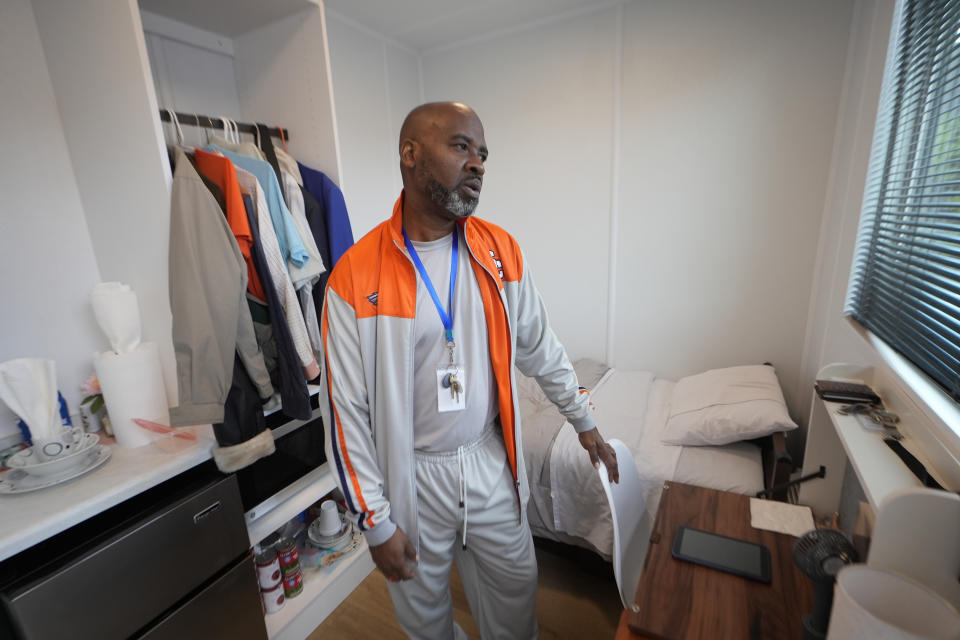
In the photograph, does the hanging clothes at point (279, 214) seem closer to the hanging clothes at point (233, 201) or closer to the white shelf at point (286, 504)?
the hanging clothes at point (233, 201)

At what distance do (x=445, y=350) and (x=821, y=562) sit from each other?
2.76ft

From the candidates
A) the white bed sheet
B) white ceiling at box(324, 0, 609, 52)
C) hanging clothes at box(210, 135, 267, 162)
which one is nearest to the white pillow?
the white bed sheet

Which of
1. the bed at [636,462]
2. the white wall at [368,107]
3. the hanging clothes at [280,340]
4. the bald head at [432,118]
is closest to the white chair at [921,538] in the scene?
the bed at [636,462]

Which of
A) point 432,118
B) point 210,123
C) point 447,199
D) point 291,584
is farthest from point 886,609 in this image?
point 210,123

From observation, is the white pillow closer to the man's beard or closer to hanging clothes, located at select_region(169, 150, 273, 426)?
the man's beard

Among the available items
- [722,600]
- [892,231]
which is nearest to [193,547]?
[722,600]

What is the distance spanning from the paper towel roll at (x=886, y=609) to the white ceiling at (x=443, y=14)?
2.77 meters

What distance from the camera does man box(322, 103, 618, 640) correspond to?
3.35 ft

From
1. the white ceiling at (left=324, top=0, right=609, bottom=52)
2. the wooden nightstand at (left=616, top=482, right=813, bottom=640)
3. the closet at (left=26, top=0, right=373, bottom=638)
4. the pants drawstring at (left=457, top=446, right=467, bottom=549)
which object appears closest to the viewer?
the wooden nightstand at (left=616, top=482, right=813, bottom=640)

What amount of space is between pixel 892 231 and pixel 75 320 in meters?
2.73

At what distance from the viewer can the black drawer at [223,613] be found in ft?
3.89

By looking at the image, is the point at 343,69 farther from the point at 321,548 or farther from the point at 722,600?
the point at 722,600

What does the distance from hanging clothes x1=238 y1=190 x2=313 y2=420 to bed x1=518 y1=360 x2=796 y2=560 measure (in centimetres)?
102

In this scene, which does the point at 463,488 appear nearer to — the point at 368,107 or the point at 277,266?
the point at 277,266
